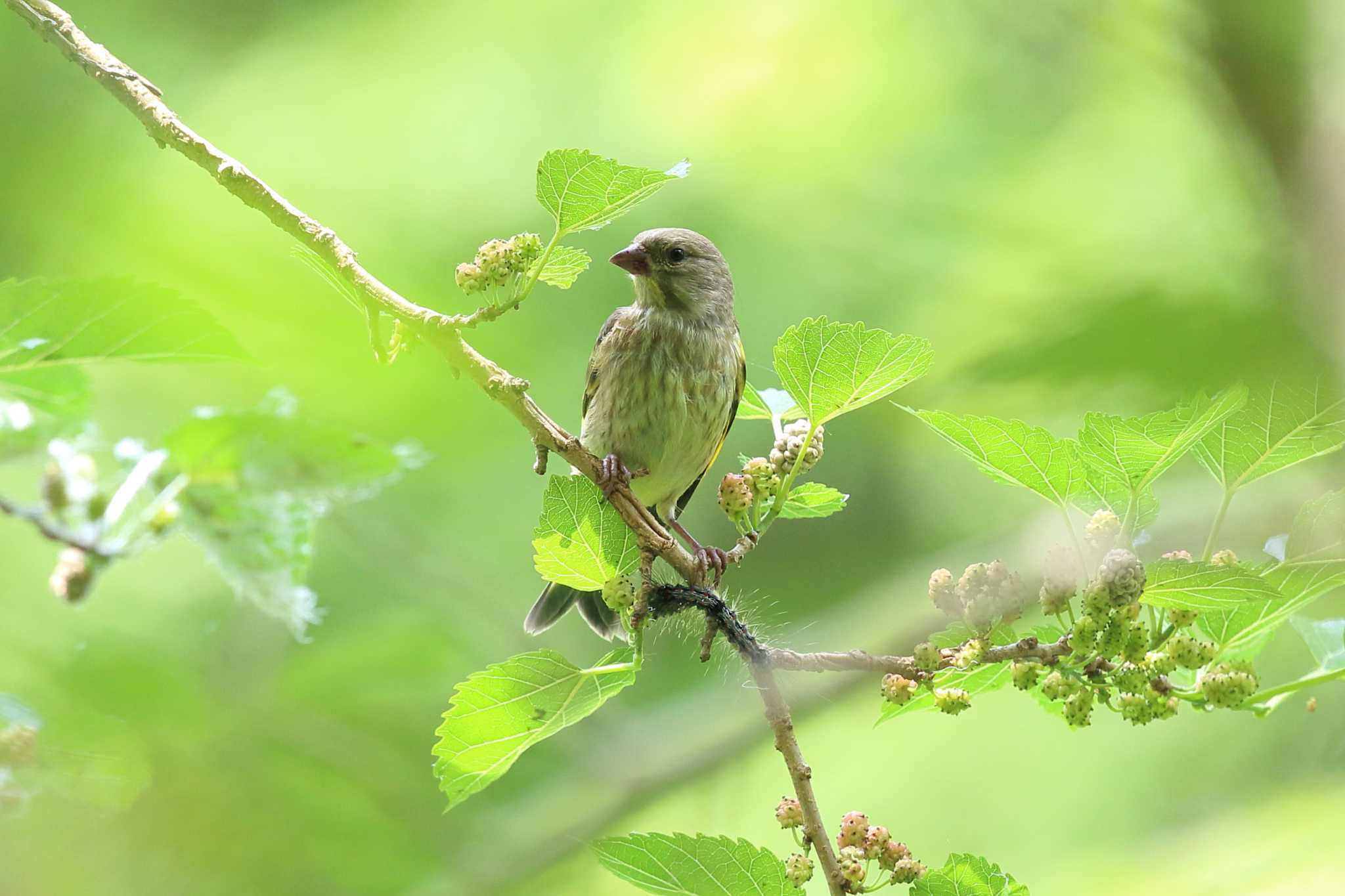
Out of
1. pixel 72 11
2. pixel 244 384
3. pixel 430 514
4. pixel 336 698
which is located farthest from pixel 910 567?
pixel 72 11

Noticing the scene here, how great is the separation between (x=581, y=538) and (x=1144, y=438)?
0.77 metres

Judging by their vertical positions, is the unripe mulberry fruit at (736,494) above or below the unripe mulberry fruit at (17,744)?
above

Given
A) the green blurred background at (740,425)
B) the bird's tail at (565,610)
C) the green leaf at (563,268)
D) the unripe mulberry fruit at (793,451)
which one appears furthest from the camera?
the bird's tail at (565,610)

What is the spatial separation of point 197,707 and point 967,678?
1078mm

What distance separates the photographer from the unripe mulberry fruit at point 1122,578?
4.41 ft

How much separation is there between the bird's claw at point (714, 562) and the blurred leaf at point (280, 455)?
890 mm

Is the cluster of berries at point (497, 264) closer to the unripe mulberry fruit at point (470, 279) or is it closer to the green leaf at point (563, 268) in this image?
the unripe mulberry fruit at point (470, 279)

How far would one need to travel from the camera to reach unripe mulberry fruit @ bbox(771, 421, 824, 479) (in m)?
1.90

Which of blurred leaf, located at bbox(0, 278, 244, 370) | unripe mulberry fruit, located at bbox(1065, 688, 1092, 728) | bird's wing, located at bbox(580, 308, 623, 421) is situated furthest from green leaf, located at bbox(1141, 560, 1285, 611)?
bird's wing, located at bbox(580, 308, 623, 421)

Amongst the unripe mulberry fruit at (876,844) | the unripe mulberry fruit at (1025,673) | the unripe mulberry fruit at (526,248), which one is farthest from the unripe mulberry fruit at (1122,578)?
the unripe mulberry fruit at (526,248)

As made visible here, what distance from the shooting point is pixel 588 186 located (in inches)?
64.6

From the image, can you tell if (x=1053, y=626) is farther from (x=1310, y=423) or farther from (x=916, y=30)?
(x=916, y=30)

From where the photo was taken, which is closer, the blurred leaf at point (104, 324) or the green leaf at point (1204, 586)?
the blurred leaf at point (104, 324)

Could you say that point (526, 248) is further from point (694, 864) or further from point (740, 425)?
point (740, 425)
